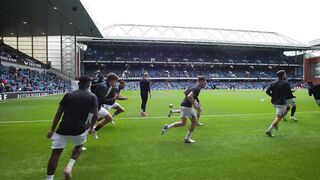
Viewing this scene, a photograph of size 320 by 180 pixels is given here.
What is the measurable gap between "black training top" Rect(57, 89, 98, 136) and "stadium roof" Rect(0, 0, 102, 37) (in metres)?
23.1

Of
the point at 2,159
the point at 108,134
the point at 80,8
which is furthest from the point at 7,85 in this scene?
the point at 2,159

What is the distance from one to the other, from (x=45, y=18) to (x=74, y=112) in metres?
34.3

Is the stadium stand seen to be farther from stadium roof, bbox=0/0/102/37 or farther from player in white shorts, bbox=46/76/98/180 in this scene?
player in white shorts, bbox=46/76/98/180

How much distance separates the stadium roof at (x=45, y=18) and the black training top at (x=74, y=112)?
75.8 feet

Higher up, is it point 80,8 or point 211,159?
point 80,8

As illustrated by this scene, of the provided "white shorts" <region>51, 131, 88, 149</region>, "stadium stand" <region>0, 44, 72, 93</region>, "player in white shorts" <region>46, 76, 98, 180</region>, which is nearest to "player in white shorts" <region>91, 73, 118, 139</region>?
"player in white shorts" <region>46, 76, 98, 180</region>

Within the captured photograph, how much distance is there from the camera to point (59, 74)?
5609 cm

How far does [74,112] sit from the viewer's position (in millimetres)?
5266

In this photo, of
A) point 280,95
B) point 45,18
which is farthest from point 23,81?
point 280,95

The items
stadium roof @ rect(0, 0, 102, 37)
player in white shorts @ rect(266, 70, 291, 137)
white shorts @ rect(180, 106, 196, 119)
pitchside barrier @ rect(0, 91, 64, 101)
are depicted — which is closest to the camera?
white shorts @ rect(180, 106, 196, 119)

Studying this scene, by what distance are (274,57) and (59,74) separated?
63.8 metres

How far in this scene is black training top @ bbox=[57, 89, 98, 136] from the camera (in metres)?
5.23

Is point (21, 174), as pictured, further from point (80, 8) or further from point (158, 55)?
point (158, 55)

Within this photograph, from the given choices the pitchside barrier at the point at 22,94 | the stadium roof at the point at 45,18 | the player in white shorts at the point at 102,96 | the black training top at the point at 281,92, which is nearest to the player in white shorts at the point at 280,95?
the black training top at the point at 281,92
